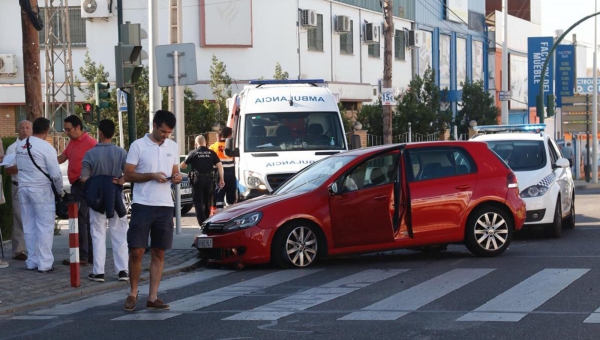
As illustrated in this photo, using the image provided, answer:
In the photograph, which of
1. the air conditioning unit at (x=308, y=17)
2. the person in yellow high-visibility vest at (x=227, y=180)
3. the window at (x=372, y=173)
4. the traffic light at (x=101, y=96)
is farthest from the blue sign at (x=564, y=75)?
the window at (x=372, y=173)

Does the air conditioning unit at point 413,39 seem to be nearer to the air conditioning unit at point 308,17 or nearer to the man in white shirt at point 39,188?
the air conditioning unit at point 308,17

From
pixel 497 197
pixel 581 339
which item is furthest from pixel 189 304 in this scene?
pixel 497 197

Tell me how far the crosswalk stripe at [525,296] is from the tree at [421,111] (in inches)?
1315

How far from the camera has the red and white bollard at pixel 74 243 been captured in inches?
458

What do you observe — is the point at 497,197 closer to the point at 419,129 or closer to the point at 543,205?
the point at 543,205

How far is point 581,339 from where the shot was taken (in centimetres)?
814

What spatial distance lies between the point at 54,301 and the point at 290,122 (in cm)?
921

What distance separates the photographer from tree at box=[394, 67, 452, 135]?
150 feet

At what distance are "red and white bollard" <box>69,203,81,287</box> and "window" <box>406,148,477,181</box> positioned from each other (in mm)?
4389

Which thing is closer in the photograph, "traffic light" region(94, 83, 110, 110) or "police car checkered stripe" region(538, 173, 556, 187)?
A: "police car checkered stripe" region(538, 173, 556, 187)

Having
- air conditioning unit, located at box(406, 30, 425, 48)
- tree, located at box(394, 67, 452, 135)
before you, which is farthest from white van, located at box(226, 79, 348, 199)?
air conditioning unit, located at box(406, 30, 425, 48)

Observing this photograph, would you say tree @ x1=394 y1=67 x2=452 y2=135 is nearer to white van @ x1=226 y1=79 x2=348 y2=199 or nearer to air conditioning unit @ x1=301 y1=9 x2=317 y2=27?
air conditioning unit @ x1=301 y1=9 x2=317 y2=27

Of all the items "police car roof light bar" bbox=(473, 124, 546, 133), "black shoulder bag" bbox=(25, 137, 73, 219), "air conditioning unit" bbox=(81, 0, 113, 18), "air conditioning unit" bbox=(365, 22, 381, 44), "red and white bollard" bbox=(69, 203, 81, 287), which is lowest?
"red and white bollard" bbox=(69, 203, 81, 287)

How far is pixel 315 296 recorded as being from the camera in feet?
35.7
